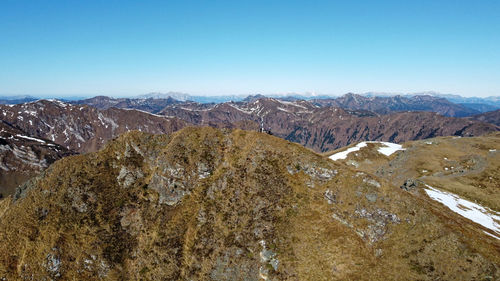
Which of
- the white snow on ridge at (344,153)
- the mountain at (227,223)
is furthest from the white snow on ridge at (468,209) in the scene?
the white snow on ridge at (344,153)

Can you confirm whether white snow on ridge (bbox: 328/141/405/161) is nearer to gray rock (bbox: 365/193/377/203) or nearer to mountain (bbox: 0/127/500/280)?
mountain (bbox: 0/127/500/280)

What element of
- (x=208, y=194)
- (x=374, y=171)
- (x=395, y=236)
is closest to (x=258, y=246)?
(x=208, y=194)

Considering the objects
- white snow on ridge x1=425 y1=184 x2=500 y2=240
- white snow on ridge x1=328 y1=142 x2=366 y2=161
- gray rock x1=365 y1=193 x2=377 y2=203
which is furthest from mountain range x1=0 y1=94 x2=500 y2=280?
white snow on ridge x1=328 y1=142 x2=366 y2=161

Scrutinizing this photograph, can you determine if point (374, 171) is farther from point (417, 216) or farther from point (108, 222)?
point (108, 222)

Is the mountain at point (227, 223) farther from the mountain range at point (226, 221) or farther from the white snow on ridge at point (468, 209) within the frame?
Answer: the white snow on ridge at point (468, 209)

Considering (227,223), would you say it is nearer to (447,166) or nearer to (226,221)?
(226,221)

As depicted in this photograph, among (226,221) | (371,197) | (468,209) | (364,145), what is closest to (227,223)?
(226,221)

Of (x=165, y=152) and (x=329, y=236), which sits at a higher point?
(x=165, y=152)
